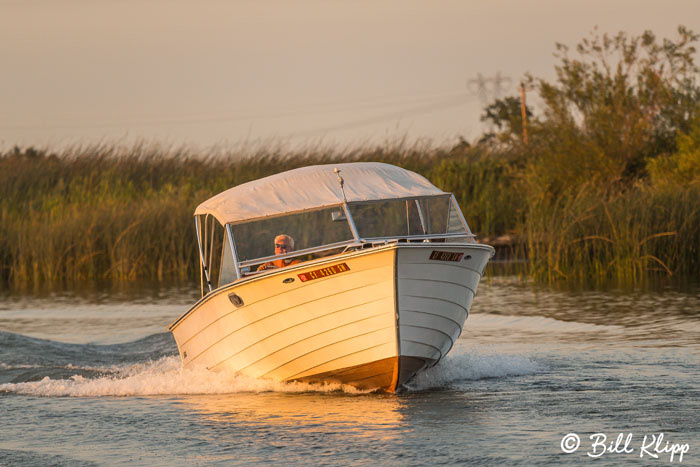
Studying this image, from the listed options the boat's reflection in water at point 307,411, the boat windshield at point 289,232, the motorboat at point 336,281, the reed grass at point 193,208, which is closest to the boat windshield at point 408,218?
the motorboat at point 336,281

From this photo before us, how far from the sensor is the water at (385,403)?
956 cm

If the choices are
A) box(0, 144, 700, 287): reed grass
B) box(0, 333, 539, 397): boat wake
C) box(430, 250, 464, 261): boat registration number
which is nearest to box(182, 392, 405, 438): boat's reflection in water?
box(0, 333, 539, 397): boat wake

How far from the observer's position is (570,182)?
33.3 m

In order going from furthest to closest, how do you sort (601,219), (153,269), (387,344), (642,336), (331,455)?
(153,269) → (601,219) → (642,336) → (387,344) → (331,455)

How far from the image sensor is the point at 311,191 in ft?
43.0

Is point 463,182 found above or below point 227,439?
above

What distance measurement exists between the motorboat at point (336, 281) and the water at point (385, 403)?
1.26ft

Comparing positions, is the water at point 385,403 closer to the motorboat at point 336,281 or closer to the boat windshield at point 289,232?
the motorboat at point 336,281

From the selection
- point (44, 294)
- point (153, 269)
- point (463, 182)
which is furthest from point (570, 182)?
point (44, 294)

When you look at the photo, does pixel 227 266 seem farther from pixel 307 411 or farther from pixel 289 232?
pixel 307 411

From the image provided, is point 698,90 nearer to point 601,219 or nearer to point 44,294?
point 601,219

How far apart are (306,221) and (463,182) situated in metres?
21.5

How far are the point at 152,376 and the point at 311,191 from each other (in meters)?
3.09

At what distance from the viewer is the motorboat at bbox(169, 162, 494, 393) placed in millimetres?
11695
